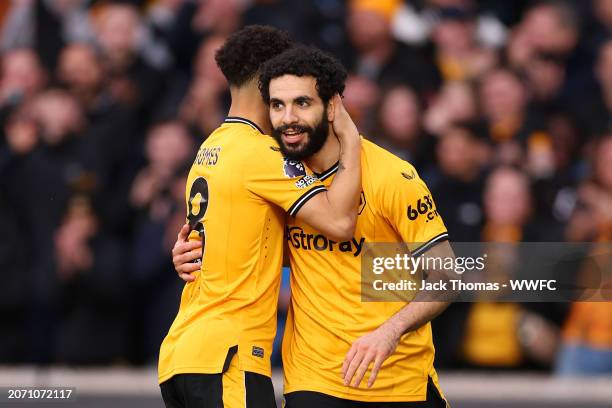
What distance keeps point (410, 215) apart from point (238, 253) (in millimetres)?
727

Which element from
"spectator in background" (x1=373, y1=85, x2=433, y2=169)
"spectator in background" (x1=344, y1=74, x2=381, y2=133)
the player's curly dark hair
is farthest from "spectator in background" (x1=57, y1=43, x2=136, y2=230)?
the player's curly dark hair

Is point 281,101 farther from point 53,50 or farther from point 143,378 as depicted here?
point 53,50

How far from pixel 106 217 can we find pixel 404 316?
4813 millimetres

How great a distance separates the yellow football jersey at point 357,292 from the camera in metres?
5.75

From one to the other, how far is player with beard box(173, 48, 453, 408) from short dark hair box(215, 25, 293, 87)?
0.44 feet

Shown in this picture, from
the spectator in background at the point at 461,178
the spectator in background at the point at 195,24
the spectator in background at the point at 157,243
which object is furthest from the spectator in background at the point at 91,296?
the spectator in background at the point at 461,178

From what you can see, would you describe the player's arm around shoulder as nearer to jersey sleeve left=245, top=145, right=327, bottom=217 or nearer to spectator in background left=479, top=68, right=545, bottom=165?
jersey sleeve left=245, top=145, right=327, bottom=217

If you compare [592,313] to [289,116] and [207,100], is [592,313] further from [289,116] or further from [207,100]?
[289,116]

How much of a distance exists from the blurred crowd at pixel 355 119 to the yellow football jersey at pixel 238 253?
3611 millimetres

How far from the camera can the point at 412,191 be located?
576 centimetres

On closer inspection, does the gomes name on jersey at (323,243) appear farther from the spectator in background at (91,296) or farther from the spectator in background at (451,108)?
the spectator in background at (91,296)

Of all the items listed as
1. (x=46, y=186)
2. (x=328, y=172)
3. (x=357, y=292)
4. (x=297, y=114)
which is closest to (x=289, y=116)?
(x=297, y=114)

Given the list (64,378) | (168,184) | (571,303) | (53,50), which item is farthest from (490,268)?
(53,50)

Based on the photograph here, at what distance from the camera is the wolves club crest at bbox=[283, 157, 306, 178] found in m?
5.70
